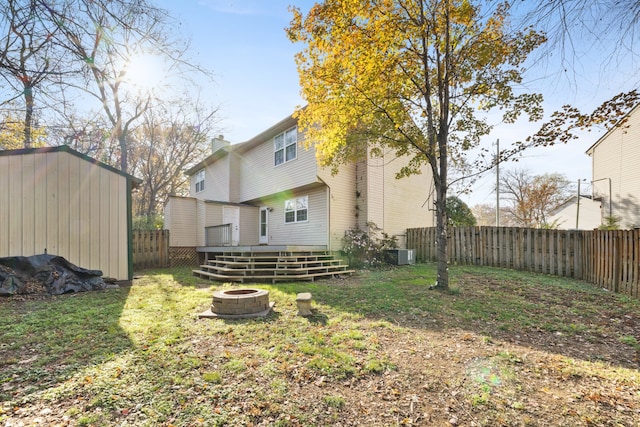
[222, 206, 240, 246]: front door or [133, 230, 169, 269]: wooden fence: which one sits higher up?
[222, 206, 240, 246]: front door

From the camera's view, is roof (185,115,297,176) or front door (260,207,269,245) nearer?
roof (185,115,297,176)

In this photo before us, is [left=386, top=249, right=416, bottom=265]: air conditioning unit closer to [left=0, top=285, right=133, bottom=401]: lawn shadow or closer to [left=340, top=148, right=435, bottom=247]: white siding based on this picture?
[left=340, top=148, right=435, bottom=247]: white siding

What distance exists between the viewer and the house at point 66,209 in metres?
6.86

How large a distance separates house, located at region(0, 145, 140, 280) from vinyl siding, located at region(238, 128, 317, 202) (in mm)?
5981

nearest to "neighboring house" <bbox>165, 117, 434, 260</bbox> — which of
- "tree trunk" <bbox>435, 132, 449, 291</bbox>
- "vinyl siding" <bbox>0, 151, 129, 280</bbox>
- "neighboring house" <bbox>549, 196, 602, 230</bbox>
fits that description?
"tree trunk" <bbox>435, 132, 449, 291</bbox>

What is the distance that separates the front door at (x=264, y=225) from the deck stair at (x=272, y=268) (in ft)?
13.2

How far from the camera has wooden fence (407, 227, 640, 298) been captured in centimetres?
669

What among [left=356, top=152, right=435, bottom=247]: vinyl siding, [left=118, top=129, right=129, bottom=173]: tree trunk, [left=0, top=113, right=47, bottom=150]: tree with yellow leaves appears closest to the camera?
[left=0, top=113, right=47, bottom=150]: tree with yellow leaves

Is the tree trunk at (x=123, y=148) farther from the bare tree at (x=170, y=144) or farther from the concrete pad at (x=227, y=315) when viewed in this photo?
the concrete pad at (x=227, y=315)

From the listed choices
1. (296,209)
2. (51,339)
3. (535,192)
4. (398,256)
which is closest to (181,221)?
(296,209)

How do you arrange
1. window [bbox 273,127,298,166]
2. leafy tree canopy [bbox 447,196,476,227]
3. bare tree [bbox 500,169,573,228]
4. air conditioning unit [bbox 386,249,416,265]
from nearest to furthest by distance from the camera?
air conditioning unit [bbox 386,249,416,265]
window [bbox 273,127,298,166]
leafy tree canopy [bbox 447,196,476,227]
bare tree [bbox 500,169,573,228]

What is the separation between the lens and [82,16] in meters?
2.89

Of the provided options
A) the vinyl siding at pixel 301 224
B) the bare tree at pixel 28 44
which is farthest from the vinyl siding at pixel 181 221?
the bare tree at pixel 28 44

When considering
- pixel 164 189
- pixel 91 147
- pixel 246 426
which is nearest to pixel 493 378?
pixel 246 426
